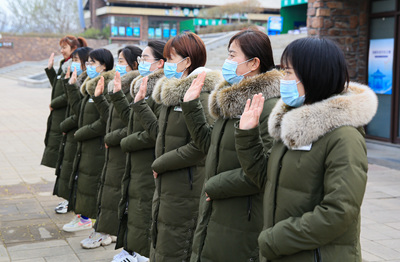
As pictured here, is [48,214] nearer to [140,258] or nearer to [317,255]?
[140,258]

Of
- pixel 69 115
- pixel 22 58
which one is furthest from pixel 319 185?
pixel 22 58

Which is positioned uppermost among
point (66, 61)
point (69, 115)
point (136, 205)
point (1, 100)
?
point (66, 61)

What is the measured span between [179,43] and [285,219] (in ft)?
6.34

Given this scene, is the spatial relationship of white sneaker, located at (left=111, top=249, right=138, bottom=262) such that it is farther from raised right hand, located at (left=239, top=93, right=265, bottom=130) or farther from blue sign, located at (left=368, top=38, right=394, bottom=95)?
blue sign, located at (left=368, top=38, right=394, bottom=95)

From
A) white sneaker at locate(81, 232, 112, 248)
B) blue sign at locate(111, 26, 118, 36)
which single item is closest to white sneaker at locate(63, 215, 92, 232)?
white sneaker at locate(81, 232, 112, 248)

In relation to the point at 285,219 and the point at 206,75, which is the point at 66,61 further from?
the point at 285,219

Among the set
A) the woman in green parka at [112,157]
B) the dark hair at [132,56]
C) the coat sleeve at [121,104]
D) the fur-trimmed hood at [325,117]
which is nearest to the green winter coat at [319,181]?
the fur-trimmed hood at [325,117]

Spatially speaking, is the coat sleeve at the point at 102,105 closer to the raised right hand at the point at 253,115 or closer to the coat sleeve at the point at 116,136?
the coat sleeve at the point at 116,136

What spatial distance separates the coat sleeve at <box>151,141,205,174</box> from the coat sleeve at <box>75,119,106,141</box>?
1.64m

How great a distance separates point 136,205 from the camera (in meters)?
4.35

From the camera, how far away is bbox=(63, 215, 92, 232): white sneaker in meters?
5.62

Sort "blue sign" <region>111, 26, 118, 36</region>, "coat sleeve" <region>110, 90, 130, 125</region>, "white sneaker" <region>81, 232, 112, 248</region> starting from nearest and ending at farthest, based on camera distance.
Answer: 1. "coat sleeve" <region>110, 90, 130, 125</region>
2. "white sneaker" <region>81, 232, 112, 248</region>
3. "blue sign" <region>111, 26, 118, 36</region>

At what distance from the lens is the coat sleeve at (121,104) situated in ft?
14.5

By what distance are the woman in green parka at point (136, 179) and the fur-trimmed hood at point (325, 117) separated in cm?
202
